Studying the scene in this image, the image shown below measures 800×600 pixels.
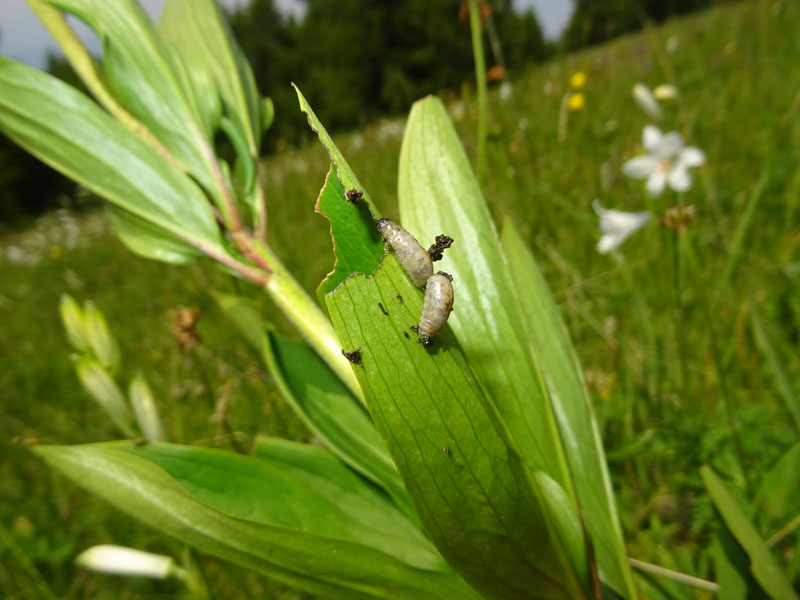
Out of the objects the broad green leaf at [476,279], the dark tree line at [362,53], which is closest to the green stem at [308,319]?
the broad green leaf at [476,279]

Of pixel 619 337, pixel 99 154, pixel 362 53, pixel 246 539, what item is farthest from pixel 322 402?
pixel 362 53

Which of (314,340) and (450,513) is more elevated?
(314,340)

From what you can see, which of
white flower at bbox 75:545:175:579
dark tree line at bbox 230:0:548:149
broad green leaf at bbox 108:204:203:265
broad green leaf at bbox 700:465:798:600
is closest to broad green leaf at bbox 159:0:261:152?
broad green leaf at bbox 108:204:203:265

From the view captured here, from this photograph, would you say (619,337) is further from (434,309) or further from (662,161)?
(434,309)

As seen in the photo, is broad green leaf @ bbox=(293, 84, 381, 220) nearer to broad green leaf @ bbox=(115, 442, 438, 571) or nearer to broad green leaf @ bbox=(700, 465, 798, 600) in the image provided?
broad green leaf @ bbox=(115, 442, 438, 571)

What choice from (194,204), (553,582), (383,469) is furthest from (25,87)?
(553,582)

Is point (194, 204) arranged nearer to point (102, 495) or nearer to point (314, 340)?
point (314, 340)

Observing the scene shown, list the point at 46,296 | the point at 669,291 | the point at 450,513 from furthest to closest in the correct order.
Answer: the point at 46,296
the point at 669,291
the point at 450,513
